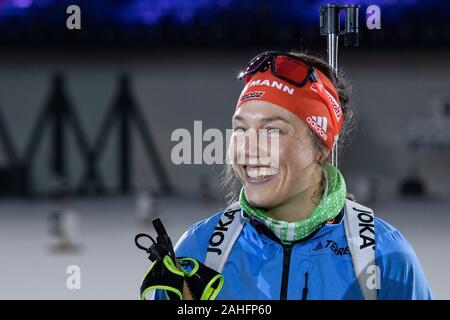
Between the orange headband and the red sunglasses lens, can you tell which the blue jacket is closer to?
the orange headband

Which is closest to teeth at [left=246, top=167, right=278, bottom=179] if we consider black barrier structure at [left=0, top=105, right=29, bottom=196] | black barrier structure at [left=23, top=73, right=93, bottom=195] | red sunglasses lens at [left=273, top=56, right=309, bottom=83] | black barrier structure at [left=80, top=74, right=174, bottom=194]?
red sunglasses lens at [left=273, top=56, right=309, bottom=83]

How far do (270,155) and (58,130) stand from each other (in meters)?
8.07

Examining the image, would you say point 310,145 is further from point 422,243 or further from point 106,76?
point 106,76

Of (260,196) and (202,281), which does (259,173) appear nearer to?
(260,196)

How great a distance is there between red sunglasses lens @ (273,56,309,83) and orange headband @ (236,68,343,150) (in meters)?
0.02

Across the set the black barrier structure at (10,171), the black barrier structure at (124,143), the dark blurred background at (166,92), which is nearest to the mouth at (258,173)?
the dark blurred background at (166,92)

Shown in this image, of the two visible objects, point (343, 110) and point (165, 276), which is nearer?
point (165, 276)

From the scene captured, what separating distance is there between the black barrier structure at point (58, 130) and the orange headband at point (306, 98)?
7629 millimetres

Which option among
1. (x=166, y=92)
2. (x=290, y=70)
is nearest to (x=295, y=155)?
(x=290, y=70)

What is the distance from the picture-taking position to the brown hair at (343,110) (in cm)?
172

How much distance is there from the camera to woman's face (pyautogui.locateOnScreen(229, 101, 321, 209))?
157 cm

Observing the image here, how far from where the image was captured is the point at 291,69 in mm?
1691

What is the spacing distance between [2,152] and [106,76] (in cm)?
160

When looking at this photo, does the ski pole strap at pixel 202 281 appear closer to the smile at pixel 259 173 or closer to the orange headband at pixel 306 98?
the smile at pixel 259 173
